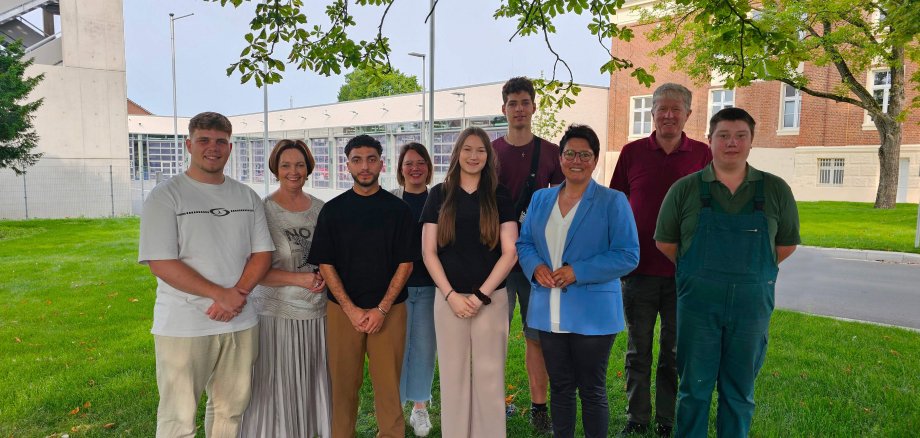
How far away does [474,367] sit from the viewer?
11.8 ft

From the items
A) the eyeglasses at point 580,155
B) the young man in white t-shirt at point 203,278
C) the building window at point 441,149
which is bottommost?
the young man in white t-shirt at point 203,278

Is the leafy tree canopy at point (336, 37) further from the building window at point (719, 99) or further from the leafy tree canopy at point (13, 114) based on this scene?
the building window at point (719, 99)

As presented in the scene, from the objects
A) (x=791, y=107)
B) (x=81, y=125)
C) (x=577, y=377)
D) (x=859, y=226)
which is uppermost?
(x=791, y=107)

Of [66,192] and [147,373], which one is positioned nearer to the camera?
[147,373]

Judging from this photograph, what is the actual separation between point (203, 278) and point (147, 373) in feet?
9.76

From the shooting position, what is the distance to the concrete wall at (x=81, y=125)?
2412 centimetres

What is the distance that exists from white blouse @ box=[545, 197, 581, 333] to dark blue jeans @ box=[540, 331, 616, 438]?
0.13m

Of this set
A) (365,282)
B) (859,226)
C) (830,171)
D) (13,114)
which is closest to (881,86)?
(830,171)

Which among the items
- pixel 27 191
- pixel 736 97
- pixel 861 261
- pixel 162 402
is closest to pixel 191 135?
pixel 162 402

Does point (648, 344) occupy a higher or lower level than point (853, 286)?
higher

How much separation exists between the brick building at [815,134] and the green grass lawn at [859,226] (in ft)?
12.9

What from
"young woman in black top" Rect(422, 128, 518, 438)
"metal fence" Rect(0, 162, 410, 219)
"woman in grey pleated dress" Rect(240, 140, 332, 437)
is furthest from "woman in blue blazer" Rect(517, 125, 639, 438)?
"metal fence" Rect(0, 162, 410, 219)

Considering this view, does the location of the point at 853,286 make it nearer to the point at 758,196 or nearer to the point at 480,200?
the point at 758,196

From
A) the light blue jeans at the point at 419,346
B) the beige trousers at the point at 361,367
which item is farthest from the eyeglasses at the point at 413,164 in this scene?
the beige trousers at the point at 361,367
